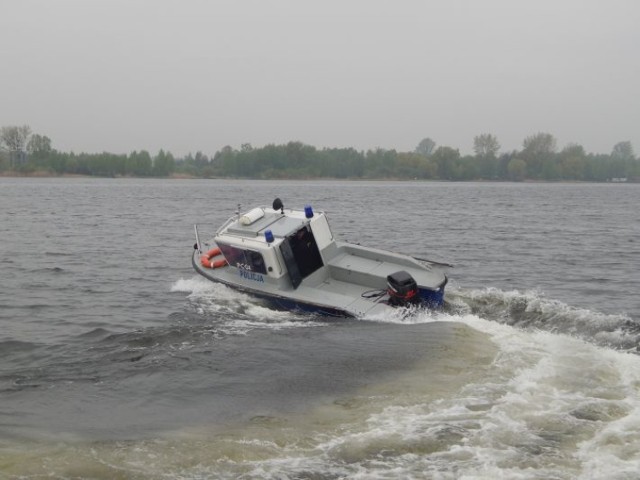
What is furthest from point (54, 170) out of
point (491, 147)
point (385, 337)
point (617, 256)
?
point (385, 337)

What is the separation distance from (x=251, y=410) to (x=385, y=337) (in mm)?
4931

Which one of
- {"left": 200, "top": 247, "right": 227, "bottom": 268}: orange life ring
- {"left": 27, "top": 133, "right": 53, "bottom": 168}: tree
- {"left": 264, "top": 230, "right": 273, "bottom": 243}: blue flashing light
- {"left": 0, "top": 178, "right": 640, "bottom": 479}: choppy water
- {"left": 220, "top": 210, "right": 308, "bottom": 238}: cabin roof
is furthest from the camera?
{"left": 27, "top": 133, "right": 53, "bottom": 168}: tree

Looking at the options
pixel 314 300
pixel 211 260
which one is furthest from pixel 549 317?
pixel 211 260

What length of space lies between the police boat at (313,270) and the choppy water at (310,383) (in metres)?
0.55

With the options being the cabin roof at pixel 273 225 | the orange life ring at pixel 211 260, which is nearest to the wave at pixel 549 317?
the cabin roof at pixel 273 225

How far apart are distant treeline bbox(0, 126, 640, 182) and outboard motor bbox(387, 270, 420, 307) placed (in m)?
135

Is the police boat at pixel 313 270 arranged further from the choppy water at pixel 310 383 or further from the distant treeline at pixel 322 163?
the distant treeline at pixel 322 163

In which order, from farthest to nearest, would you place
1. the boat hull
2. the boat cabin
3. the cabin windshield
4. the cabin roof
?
1. the cabin roof
2. the cabin windshield
3. the boat cabin
4. the boat hull

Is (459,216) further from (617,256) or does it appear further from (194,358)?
(194,358)

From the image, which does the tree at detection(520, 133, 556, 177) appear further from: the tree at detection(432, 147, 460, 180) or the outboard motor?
the outboard motor

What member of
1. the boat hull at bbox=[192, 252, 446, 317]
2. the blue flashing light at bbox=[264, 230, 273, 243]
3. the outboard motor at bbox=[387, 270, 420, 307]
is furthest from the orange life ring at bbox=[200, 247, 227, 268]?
the outboard motor at bbox=[387, 270, 420, 307]

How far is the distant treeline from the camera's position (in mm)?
154875

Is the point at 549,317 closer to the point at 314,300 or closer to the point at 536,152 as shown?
the point at 314,300

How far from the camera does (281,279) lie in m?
19.1
